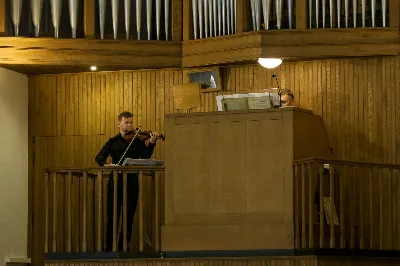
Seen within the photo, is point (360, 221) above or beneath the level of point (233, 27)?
beneath

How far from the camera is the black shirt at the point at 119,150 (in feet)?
46.0

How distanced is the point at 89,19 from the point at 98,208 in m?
2.50

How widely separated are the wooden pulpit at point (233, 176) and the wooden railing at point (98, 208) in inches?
10.7

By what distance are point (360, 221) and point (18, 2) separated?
4.69m

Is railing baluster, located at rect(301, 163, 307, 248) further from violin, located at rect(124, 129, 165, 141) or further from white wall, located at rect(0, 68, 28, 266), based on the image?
white wall, located at rect(0, 68, 28, 266)

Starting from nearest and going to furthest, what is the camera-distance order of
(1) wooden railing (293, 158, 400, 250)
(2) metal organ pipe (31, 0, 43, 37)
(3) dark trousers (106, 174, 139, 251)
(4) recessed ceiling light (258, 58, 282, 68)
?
(1) wooden railing (293, 158, 400, 250) < (3) dark trousers (106, 174, 139, 251) < (4) recessed ceiling light (258, 58, 282, 68) < (2) metal organ pipe (31, 0, 43, 37)

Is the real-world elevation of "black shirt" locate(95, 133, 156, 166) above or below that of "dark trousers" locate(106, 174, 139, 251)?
above

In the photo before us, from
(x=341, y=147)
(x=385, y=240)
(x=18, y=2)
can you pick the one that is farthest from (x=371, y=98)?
(x=18, y=2)

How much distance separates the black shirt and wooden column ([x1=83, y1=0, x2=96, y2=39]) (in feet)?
4.78

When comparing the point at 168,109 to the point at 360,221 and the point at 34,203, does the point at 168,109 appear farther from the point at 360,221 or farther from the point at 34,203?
the point at 360,221

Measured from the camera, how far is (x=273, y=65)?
47.9 feet

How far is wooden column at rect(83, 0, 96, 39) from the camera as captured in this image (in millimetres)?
14953

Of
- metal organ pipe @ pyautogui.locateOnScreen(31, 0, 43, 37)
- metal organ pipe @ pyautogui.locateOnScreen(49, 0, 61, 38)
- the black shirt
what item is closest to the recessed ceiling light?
the black shirt

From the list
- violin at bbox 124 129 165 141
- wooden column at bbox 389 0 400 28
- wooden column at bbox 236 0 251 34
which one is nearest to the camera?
violin at bbox 124 129 165 141
